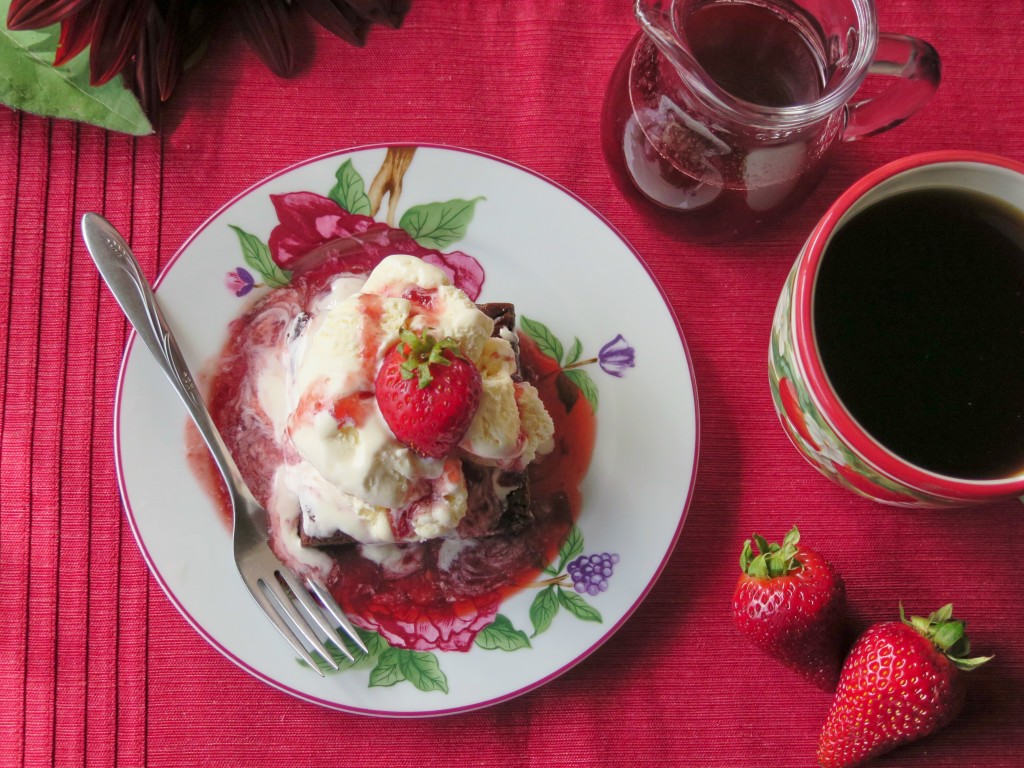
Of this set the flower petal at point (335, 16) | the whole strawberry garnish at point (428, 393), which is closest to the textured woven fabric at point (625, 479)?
the flower petal at point (335, 16)

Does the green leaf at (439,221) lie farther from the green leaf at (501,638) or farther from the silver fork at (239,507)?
the green leaf at (501,638)

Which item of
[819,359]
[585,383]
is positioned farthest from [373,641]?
[819,359]

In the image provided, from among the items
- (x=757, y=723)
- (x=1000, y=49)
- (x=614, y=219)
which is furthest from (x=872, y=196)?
(x=757, y=723)

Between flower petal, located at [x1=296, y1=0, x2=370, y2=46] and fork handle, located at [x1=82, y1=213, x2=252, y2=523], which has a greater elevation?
flower petal, located at [x1=296, y1=0, x2=370, y2=46]

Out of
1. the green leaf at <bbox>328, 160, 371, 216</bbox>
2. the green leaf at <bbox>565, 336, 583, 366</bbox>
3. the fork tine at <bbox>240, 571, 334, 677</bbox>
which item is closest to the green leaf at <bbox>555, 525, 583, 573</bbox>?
the green leaf at <bbox>565, 336, 583, 366</bbox>

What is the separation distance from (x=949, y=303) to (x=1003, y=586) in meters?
0.47

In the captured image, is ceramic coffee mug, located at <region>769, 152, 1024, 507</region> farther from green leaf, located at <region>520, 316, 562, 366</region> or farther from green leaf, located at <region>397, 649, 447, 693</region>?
green leaf, located at <region>397, 649, 447, 693</region>

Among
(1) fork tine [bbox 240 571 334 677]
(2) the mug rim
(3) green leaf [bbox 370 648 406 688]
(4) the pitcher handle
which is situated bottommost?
(3) green leaf [bbox 370 648 406 688]

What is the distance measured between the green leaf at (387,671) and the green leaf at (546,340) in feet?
1.59

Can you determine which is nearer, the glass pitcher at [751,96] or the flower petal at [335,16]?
the glass pitcher at [751,96]

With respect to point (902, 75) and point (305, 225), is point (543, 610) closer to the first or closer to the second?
point (305, 225)

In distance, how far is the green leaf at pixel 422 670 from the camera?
3.80 ft

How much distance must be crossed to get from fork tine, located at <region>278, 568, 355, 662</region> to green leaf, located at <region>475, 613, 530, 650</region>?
0.18 m

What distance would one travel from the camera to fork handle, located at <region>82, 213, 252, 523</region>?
3.85 ft
